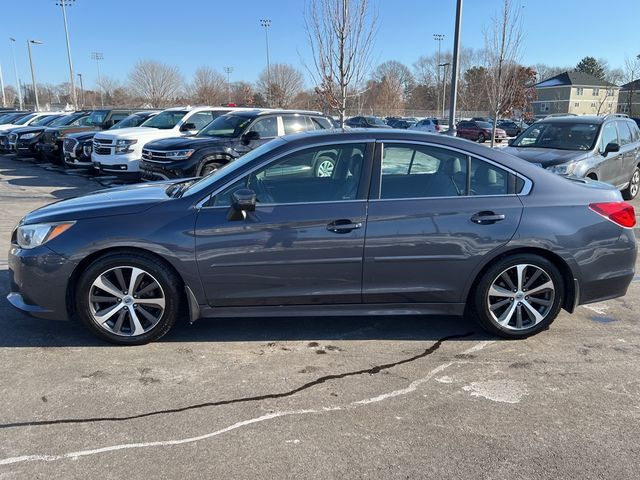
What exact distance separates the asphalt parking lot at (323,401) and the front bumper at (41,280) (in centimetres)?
33

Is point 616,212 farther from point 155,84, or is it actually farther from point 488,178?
point 155,84

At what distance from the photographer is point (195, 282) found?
12.9 feet

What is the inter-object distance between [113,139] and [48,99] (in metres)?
108

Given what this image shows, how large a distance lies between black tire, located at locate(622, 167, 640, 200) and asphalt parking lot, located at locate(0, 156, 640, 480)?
767cm

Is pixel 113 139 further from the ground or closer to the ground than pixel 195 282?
further from the ground

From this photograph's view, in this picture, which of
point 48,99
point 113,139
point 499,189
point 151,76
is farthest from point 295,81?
point 48,99

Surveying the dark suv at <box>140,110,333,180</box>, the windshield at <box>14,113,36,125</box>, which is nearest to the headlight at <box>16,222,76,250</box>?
the dark suv at <box>140,110,333,180</box>

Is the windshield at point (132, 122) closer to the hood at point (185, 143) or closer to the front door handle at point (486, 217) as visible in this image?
the hood at point (185, 143)

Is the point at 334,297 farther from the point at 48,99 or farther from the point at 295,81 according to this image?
the point at 48,99

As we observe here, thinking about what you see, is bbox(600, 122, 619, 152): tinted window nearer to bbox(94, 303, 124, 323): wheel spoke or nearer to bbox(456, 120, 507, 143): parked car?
bbox(94, 303, 124, 323): wheel spoke

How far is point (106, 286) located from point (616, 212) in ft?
13.3

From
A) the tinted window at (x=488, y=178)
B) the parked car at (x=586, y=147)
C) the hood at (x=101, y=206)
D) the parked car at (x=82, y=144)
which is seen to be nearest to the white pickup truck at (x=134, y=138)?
the parked car at (x=82, y=144)

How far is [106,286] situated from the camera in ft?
12.8

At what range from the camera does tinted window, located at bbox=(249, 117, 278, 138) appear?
10644 mm
